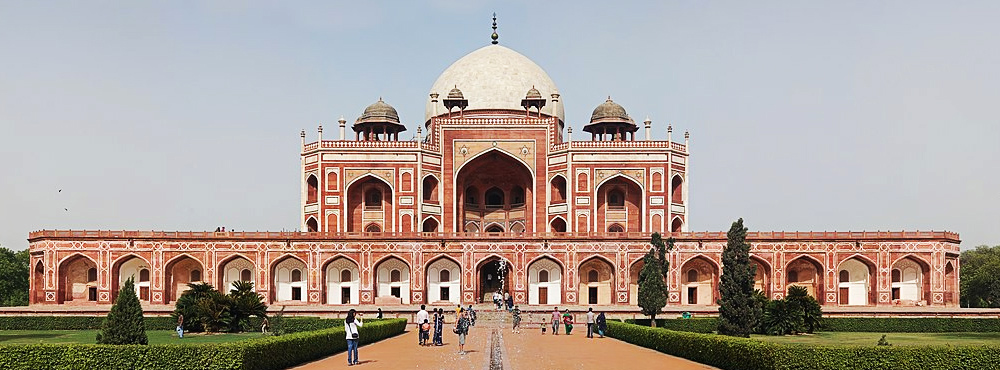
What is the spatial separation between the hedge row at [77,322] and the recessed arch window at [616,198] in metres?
23.7

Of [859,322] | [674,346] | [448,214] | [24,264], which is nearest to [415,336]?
[674,346]

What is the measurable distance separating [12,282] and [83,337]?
27.5m

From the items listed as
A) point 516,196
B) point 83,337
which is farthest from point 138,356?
point 516,196

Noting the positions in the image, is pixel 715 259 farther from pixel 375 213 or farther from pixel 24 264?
pixel 24 264

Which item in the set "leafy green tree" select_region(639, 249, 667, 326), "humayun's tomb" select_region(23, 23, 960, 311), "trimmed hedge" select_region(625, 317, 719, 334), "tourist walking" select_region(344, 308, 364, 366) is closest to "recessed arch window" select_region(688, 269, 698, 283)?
"humayun's tomb" select_region(23, 23, 960, 311)

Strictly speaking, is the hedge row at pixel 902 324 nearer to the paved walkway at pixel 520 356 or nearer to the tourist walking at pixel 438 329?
the paved walkway at pixel 520 356

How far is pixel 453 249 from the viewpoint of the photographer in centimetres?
4578

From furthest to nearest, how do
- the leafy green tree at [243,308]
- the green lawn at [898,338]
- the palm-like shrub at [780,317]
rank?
the palm-like shrub at [780,317], the leafy green tree at [243,308], the green lawn at [898,338]

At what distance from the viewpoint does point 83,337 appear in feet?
92.5

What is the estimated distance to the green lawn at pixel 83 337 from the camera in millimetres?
26141

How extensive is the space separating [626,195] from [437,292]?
1198 centimetres

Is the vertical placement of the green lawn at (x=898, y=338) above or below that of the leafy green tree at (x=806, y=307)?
below

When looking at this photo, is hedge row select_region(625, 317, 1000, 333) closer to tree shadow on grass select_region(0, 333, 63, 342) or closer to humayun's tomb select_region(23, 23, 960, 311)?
humayun's tomb select_region(23, 23, 960, 311)

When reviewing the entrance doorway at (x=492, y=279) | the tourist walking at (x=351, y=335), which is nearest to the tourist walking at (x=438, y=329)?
the tourist walking at (x=351, y=335)
